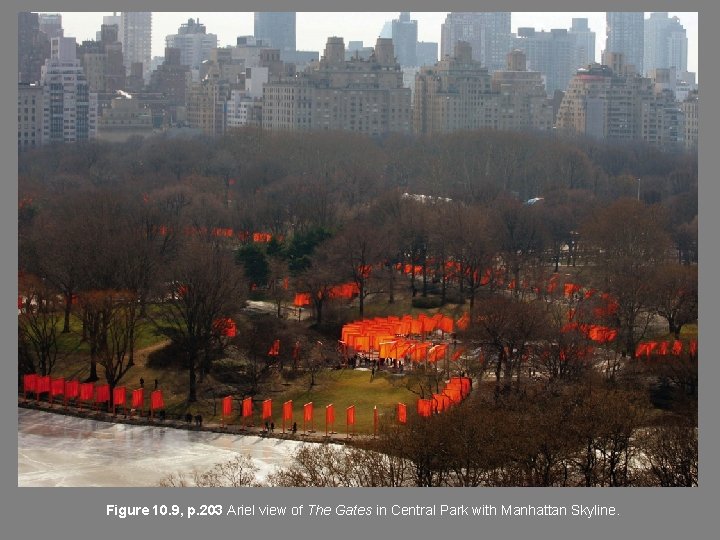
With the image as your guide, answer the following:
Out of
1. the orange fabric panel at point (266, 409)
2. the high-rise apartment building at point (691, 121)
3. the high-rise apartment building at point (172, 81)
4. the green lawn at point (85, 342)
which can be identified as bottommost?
the orange fabric panel at point (266, 409)

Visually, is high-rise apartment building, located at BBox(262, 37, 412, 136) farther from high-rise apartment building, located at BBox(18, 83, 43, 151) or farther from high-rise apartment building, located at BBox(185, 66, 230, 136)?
high-rise apartment building, located at BBox(18, 83, 43, 151)

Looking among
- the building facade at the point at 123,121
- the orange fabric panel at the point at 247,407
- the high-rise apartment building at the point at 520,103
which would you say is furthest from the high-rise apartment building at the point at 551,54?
the orange fabric panel at the point at 247,407

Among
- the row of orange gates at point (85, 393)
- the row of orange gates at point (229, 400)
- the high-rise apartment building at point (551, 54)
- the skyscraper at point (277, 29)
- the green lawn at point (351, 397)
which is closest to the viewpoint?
the row of orange gates at point (229, 400)

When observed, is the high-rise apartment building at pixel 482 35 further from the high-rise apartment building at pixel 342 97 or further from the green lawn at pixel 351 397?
the green lawn at pixel 351 397

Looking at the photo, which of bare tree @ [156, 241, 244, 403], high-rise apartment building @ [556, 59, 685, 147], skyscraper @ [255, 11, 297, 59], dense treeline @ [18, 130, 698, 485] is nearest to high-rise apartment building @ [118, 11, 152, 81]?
skyscraper @ [255, 11, 297, 59]

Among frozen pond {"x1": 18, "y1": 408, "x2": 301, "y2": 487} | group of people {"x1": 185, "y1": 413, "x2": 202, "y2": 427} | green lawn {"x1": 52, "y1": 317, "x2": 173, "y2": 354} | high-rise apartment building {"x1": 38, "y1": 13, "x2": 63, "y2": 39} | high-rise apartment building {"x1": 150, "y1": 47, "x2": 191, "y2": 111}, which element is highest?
high-rise apartment building {"x1": 38, "y1": 13, "x2": 63, "y2": 39}

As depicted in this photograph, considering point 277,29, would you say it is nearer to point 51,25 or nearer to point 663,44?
point 663,44
